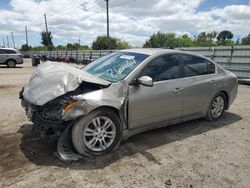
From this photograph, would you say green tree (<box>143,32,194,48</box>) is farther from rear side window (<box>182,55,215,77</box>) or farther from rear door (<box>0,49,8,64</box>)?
rear side window (<box>182,55,215,77</box>)

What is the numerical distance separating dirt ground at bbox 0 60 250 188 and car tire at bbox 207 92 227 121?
1.49 feet

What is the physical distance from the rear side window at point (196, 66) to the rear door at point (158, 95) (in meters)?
0.24

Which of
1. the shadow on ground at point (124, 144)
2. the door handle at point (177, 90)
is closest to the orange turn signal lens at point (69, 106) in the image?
the shadow on ground at point (124, 144)

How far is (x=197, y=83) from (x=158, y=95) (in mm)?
1099

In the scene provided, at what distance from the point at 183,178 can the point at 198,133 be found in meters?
1.77

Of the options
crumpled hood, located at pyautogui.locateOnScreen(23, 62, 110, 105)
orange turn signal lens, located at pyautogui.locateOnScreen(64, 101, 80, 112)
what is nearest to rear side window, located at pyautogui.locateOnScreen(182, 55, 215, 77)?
crumpled hood, located at pyautogui.locateOnScreen(23, 62, 110, 105)

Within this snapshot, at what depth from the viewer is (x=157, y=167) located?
346 cm

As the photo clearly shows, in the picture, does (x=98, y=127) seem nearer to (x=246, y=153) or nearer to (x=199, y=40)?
(x=246, y=153)

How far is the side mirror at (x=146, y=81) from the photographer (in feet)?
12.5

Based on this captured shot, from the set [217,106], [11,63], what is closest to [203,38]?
[11,63]

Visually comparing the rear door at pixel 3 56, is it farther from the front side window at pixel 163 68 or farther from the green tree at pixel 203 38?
the green tree at pixel 203 38

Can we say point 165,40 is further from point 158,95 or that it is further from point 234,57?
point 158,95

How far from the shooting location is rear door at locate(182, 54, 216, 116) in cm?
472

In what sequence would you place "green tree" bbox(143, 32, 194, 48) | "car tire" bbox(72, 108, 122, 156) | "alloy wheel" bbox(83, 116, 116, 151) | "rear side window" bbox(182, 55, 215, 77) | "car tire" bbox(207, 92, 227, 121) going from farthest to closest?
"green tree" bbox(143, 32, 194, 48), "car tire" bbox(207, 92, 227, 121), "rear side window" bbox(182, 55, 215, 77), "alloy wheel" bbox(83, 116, 116, 151), "car tire" bbox(72, 108, 122, 156)
